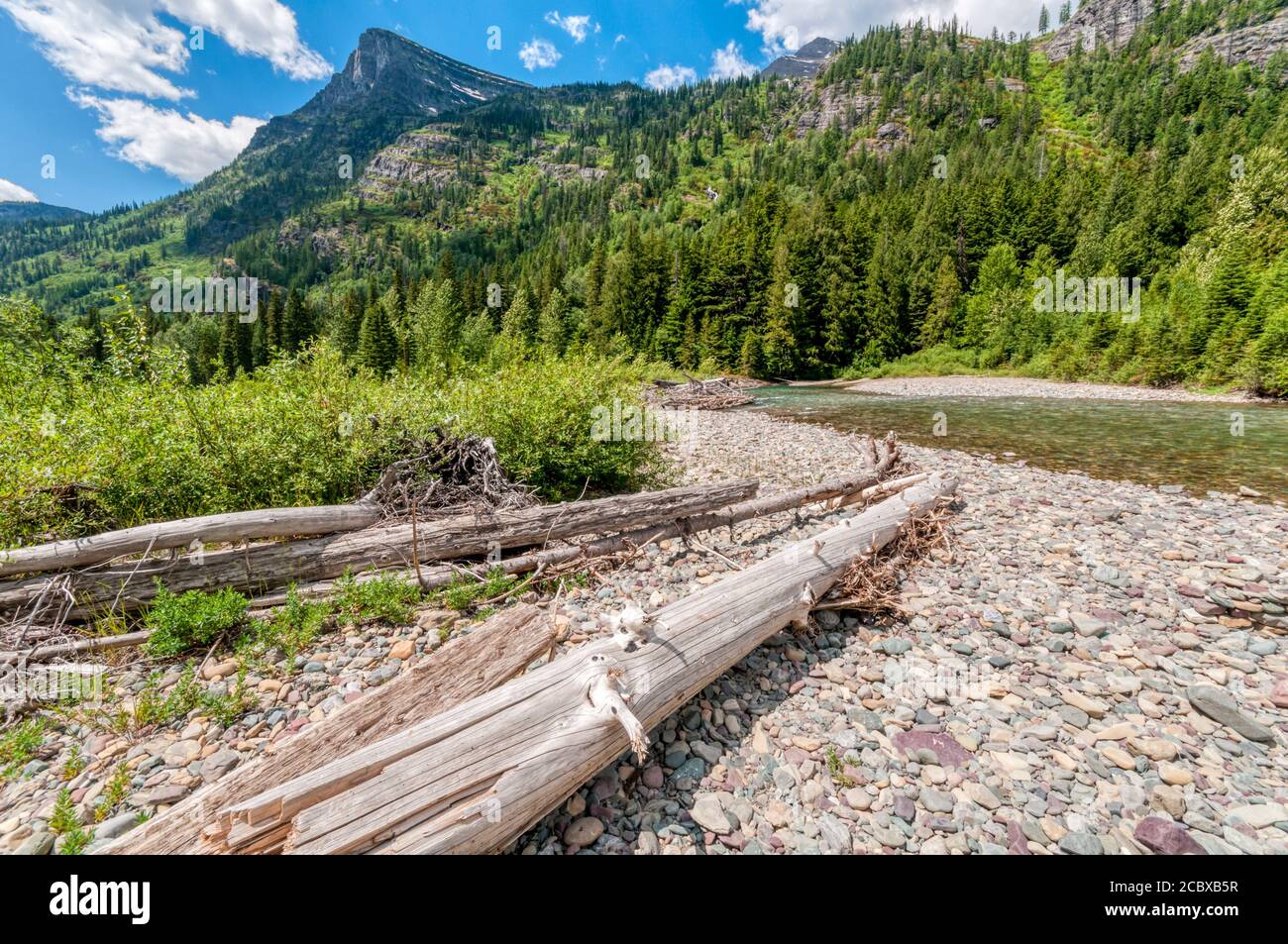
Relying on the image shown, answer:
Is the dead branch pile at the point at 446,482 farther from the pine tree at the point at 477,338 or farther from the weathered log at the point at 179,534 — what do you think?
the pine tree at the point at 477,338

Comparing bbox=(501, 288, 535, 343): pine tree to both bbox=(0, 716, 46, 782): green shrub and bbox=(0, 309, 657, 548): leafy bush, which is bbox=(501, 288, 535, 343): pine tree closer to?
bbox=(0, 309, 657, 548): leafy bush

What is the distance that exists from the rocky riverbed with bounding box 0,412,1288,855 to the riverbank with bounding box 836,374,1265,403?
26893 millimetres

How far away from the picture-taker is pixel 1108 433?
1677 cm

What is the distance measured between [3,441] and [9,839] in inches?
183

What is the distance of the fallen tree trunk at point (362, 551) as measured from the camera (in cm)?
473

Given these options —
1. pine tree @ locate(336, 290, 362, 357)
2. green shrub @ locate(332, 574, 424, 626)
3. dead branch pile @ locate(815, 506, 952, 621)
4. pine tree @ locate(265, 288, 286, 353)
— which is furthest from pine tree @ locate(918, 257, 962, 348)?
pine tree @ locate(265, 288, 286, 353)

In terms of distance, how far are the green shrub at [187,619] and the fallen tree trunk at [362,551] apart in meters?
0.29

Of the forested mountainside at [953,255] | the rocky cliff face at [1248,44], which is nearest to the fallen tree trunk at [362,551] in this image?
the forested mountainside at [953,255]

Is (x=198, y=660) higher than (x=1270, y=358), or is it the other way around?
(x=1270, y=358)

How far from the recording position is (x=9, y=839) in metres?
2.83

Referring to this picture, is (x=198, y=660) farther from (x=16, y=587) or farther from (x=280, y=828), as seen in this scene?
(x=280, y=828)

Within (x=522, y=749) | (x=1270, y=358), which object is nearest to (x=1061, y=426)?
(x=1270, y=358)

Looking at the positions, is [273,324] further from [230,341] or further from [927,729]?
[927,729]

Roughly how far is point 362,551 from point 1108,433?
71.7 ft
